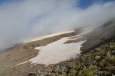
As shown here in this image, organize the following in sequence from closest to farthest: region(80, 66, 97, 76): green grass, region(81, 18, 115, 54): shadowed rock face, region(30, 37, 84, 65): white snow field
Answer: region(80, 66, 97, 76): green grass
region(81, 18, 115, 54): shadowed rock face
region(30, 37, 84, 65): white snow field

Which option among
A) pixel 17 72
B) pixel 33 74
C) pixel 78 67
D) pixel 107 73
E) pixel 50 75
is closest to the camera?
pixel 107 73

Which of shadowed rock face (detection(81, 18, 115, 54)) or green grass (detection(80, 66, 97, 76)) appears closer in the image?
green grass (detection(80, 66, 97, 76))

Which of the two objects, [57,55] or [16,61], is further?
[16,61]

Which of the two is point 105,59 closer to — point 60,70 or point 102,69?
point 102,69

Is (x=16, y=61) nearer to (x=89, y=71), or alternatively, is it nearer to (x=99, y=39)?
(x=99, y=39)

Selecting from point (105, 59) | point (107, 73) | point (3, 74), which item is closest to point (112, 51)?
point (105, 59)

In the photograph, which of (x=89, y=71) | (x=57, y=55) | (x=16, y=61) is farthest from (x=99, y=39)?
(x=89, y=71)

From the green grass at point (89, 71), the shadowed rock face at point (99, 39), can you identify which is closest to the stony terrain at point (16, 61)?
the shadowed rock face at point (99, 39)

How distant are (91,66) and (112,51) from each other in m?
3.40

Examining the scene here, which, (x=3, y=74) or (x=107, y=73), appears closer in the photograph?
(x=107, y=73)

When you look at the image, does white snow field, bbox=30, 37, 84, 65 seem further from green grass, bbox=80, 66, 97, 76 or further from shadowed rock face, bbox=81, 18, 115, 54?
green grass, bbox=80, 66, 97, 76

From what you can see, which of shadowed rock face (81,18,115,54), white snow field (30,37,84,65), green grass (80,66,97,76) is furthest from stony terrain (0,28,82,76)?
green grass (80,66,97,76)

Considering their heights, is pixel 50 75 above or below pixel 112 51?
below

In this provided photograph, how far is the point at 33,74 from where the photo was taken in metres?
26.1
